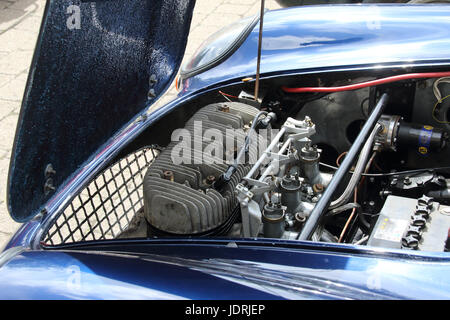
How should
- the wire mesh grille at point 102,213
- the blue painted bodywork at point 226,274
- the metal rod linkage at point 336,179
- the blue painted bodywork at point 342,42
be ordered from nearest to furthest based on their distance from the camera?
the blue painted bodywork at point 226,274
the metal rod linkage at point 336,179
the wire mesh grille at point 102,213
the blue painted bodywork at point 342,42

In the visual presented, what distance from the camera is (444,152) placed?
2.16 metres

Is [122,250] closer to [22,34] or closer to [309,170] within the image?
[309,170]

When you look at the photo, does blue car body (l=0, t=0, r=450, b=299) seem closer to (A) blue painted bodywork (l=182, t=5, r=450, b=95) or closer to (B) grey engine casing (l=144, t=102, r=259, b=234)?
(B) grey engine casing (l=144, t=102, r=259, b=234)

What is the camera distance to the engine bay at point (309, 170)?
166 centimetres

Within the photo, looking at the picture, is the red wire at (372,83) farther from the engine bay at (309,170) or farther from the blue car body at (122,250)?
the blue car body at (122,250)

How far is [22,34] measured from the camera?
201 inches

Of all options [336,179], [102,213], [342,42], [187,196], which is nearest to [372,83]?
[342,42]

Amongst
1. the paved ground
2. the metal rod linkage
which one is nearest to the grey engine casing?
the metal rod linkage

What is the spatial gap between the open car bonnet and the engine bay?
0.26m

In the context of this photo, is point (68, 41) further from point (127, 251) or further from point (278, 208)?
point (278, 208)

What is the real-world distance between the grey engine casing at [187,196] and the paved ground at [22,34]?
218 cm

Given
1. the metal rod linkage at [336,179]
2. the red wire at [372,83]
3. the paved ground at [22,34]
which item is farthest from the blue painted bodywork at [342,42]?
the paved ground at [22,34]

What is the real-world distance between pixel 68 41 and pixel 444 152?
61.3 inches

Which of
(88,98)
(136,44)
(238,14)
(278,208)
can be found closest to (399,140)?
(278,208)
